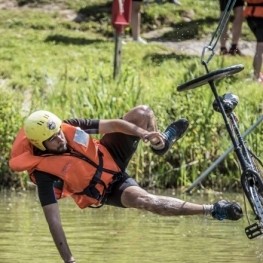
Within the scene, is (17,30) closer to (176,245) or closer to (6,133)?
(6,133)

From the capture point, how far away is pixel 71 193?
32.6 ft

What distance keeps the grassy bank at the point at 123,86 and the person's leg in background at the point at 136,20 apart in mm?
186

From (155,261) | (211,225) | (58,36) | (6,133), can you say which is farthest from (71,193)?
(58,36)

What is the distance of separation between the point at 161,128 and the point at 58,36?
4.51m

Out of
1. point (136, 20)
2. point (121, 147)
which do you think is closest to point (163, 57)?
point (136, 20)

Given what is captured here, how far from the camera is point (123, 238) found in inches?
440

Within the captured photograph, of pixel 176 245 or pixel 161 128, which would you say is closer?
pixel 176 245

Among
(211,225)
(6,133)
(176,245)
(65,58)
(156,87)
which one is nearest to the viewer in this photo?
(176,245)

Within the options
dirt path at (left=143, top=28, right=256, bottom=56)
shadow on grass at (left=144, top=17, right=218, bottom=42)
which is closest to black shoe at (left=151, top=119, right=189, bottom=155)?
dirt path at (left=143, top=28, right=256, bottom=56)

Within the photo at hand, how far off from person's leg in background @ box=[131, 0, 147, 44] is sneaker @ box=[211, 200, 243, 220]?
28.7 ft

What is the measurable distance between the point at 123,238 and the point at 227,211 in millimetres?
2126

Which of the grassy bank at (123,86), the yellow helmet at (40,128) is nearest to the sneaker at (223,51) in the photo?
the grassy bank at (123,86)

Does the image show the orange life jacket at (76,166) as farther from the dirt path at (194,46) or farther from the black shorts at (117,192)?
the dirt path at (194,46)

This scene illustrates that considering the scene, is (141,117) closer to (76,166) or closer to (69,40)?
(76,166)
